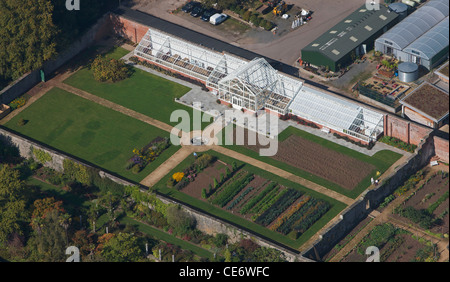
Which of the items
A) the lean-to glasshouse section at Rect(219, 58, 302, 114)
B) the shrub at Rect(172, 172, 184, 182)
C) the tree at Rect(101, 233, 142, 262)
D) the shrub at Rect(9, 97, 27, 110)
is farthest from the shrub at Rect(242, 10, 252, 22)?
the tree at Rect(101, 233, 142, 262)

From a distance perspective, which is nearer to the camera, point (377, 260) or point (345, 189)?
point (377, 260)

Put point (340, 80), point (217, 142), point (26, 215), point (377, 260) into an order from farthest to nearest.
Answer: point (340, 80)
point (217, 142)
point (26, 215)
point (377, 260)

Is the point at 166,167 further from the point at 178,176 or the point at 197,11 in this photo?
the point at 197,11

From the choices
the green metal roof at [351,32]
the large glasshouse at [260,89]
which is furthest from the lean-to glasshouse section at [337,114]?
the green metal roof at [351,32]

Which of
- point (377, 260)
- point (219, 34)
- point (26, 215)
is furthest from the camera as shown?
point (219, 34)

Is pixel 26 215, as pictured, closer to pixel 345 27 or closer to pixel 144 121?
pixel 144 121

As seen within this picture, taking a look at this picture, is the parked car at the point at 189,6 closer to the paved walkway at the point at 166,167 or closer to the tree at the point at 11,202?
the paved walkway at the point at 166,167

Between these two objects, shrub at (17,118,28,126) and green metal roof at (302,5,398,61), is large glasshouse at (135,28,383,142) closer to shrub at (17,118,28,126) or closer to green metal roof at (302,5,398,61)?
green metal roof at (302,5,398,61)

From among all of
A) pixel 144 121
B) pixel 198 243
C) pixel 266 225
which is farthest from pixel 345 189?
pixel 144 121
